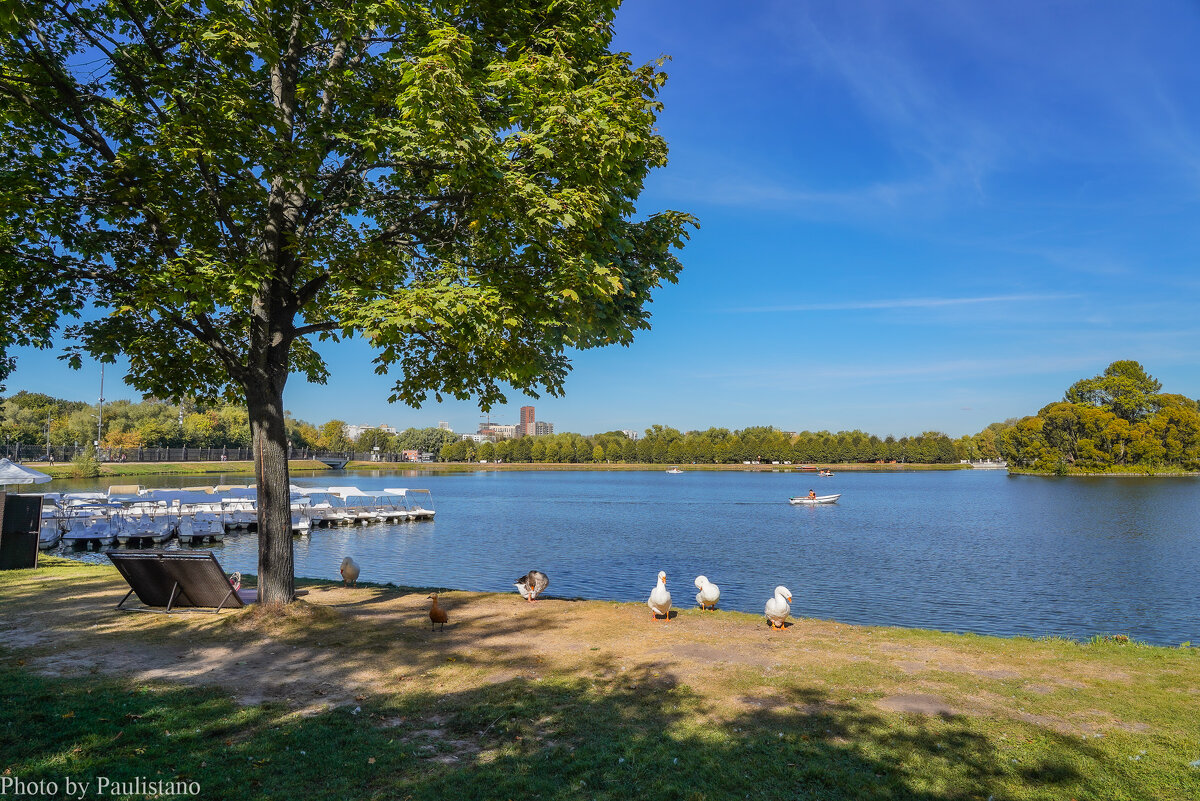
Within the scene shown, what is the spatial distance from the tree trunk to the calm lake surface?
42.0 feet

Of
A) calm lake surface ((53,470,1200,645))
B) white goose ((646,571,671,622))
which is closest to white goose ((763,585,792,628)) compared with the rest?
white goose ((646,571,671,622))

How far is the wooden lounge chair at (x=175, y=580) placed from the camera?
12.0 m

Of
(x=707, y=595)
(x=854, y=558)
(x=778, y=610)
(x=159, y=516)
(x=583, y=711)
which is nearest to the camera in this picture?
(x=583, y=711)

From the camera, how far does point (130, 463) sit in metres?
112

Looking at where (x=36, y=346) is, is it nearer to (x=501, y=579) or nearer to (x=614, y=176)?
(x=614, y=176)

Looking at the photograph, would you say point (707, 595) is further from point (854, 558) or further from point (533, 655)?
point (854, 558)

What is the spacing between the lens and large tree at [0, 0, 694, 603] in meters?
9.60

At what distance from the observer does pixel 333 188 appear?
12.4 meters

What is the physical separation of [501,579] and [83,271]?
1863 cm

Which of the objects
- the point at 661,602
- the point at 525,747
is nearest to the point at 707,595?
the point at 661,602

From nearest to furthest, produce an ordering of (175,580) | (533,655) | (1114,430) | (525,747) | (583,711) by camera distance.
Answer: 1. (525,747)
2. (583,711)
3. (533,655)
4. (175,580)
5. (1114,430)

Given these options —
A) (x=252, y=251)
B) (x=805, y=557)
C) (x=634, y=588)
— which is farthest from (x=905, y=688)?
(x=805, y=557)

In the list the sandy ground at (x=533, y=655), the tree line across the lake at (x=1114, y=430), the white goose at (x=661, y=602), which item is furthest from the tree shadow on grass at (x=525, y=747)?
the tree line across the lake at (x=1114, y=430)

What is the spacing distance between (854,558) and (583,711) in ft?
94.3
